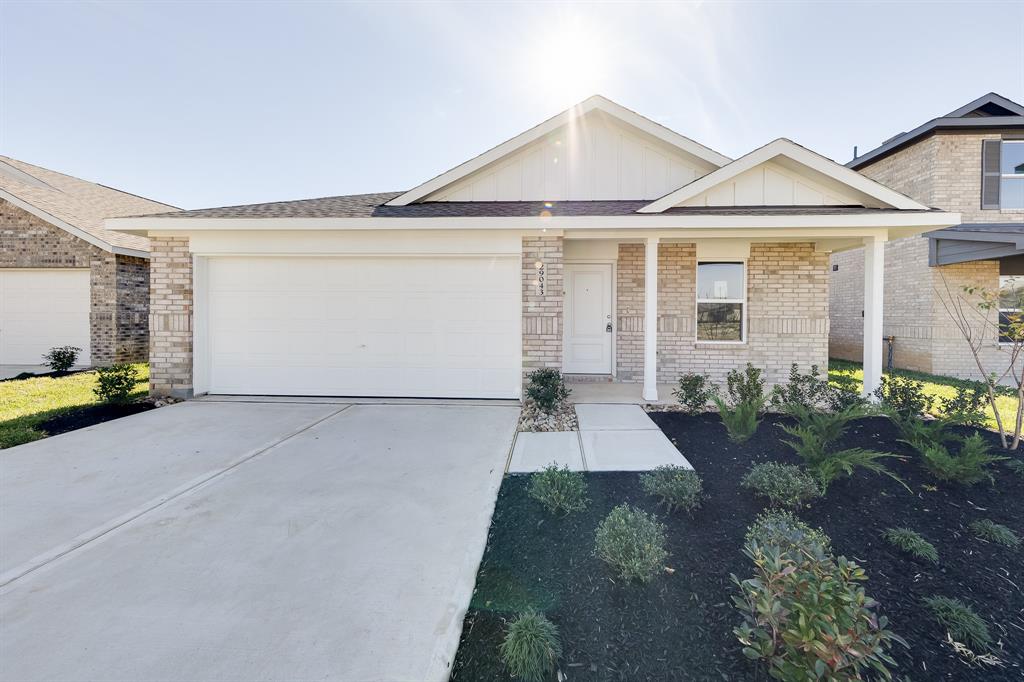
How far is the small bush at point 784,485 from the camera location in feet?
11.0

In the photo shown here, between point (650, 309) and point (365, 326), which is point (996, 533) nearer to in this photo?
point (650, 309)

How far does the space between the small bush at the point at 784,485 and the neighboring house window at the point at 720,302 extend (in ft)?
17.6

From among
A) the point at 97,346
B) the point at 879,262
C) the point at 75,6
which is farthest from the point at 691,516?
the point at 97,346

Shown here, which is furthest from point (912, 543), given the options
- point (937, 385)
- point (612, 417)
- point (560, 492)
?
point (937, 385)

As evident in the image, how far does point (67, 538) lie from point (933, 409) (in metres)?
10.3

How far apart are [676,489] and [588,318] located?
19.1ft

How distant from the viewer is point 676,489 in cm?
332

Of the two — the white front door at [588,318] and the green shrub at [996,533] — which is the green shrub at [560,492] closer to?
the green shrub at [996,533]

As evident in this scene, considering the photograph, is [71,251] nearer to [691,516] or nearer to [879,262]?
[691,516]

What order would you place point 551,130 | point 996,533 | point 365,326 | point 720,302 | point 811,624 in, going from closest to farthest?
1. point 811,624
2. point 996,533
3. point 365,326
4. point 720,302
5. point 551,130

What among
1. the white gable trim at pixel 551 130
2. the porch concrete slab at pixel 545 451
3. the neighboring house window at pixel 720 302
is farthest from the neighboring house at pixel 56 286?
the neighboring house window at pixel 720 302

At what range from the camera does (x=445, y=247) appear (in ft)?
23.2

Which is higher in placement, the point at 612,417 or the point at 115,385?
the point at 115,385

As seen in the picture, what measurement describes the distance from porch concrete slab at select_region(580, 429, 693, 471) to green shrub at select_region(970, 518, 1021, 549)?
6.59ft
